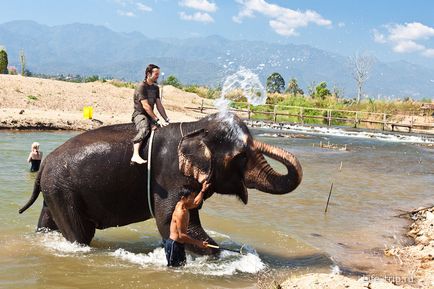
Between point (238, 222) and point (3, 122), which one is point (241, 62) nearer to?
point (238, 222)

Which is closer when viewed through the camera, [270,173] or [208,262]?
[270,173]

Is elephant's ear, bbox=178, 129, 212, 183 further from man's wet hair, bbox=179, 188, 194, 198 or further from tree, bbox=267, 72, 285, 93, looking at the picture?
tree, bbox=267, 72, 285, 93

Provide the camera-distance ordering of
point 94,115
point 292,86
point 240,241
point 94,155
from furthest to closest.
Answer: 1. point 292,86
2. point 94,115
3. point 240,241
4. point 94,155

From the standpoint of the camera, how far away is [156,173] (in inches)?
253

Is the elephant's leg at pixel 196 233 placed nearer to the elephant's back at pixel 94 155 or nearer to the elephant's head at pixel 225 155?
the elephant's head at pixel 225 155

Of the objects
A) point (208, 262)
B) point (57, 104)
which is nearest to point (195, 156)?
point (208, 262)

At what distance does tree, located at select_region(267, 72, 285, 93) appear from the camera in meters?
105

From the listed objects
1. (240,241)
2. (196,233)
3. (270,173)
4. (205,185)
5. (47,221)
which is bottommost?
(240,241)

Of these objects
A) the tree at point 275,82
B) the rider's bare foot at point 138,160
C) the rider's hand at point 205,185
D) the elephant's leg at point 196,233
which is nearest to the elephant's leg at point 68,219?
the rider's bare foot at point 138,160

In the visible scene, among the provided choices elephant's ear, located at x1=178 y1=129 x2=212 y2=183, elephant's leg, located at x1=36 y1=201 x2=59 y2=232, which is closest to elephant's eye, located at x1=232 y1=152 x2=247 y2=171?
elephant's ear, located at x1=178 y1=129 x2=212 y2=183

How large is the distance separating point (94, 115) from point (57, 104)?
2800 mm

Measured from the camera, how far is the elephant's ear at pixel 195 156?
606 centimetres

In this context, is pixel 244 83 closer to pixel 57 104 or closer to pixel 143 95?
pixel 143 95

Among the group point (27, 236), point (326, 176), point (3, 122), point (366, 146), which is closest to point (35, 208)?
point (27, 236)
